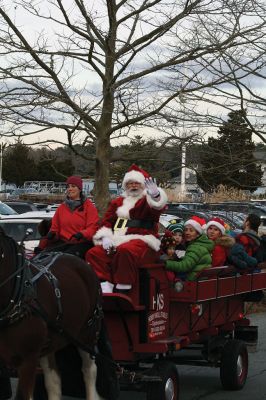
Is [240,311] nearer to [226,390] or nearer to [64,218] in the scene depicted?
[226,390]

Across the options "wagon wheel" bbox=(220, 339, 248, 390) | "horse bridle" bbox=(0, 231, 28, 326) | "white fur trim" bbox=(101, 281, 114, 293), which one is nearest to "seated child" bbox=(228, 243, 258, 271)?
"wagon wheel" bbox=(220, 339, 248, 390)

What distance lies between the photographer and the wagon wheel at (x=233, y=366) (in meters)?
7.19

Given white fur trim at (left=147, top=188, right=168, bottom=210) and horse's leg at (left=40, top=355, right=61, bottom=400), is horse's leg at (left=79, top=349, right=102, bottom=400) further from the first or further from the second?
white fur trim at (left=147, top=188, right=168, bottom=210)

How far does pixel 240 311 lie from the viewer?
26.2ft

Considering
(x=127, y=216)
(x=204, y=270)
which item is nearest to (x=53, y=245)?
(x=127, y=216)

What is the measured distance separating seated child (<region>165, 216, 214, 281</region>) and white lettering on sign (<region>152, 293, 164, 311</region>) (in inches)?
12.5

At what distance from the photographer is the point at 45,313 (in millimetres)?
5082

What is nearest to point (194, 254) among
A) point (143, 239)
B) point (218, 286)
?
point (218, 286)

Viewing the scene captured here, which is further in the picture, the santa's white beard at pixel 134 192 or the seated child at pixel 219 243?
the seated child at pixel 219 243

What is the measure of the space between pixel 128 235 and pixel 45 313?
1388 mm

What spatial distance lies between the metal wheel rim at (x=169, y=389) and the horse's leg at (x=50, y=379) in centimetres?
92

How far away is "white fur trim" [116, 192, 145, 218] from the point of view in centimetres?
637

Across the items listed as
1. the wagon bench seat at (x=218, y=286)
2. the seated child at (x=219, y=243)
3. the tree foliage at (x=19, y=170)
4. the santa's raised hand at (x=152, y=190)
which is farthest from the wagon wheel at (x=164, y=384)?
the tree foliage at (x=19, y=170)

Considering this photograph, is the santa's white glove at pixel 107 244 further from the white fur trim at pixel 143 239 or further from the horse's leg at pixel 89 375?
the horse's leg at pixel 89 375
